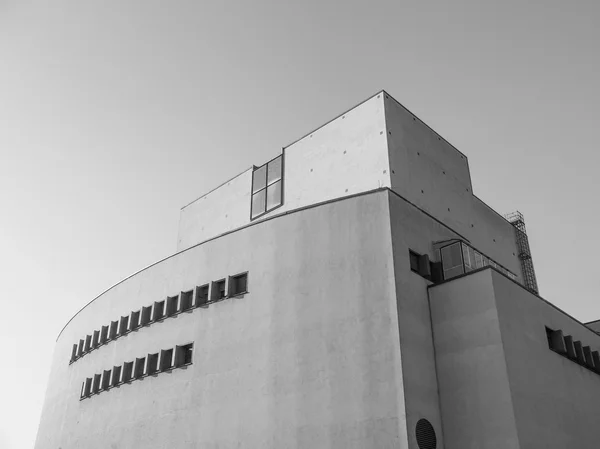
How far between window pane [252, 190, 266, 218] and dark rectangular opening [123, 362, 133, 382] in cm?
1038

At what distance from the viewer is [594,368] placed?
2528cm

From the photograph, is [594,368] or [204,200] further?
[204,200]

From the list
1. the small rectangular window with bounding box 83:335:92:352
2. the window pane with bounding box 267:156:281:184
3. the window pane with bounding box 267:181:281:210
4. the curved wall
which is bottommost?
the curved wall

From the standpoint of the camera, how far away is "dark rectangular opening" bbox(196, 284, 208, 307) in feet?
86.8

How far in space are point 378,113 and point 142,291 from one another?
50.0 ft

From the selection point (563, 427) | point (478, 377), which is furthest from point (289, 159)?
point (563, 427)

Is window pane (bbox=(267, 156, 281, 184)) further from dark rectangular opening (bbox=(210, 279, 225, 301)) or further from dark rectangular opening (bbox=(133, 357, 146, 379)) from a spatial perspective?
dark rectangular opening (bbox=(133, 357, 146, 379))

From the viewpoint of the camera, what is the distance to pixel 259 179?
33781mm

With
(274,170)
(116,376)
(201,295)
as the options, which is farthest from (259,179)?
(116,376)

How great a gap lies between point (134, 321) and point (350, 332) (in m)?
13.7

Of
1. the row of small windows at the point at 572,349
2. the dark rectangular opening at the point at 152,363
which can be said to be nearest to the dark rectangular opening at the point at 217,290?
the dark rectangular opening at the point at 152,363

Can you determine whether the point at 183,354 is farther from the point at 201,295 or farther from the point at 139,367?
the point at 139,367

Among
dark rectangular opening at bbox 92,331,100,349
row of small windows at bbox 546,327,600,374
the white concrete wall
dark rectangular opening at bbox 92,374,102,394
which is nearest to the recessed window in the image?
the white concrete wall

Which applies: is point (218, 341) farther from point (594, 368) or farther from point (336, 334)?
point (594, 368)
